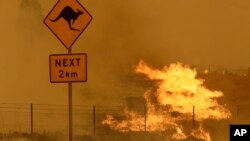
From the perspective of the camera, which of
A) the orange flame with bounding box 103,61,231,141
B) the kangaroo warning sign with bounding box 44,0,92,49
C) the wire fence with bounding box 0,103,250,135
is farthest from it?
the wire fence with bounding box 0,103,250,135

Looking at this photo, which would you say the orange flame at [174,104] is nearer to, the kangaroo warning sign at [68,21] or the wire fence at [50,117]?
the wire fence at [50,117]

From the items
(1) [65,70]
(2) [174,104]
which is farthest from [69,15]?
(2) [174,104]

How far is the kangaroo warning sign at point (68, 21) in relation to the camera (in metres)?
10.0

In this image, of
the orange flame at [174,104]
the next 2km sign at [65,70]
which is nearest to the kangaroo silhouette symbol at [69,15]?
the next 2km sign at [65,70]

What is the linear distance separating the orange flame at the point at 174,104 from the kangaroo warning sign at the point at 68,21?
17.3ft

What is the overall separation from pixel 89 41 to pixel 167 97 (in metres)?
2.91

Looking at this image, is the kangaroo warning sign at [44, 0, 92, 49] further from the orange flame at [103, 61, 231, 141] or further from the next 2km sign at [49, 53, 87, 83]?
the orange flame at [103, 61, 231, 141]

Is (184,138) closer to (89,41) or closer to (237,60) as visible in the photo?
(237,60)

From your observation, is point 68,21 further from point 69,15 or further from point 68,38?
point 68,38

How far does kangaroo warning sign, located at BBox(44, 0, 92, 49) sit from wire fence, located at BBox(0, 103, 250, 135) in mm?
5501

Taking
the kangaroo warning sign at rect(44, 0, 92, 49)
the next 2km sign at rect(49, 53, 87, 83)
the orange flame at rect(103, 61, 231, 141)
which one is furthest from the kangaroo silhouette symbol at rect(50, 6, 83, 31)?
the orange flame at rect(103, 61, 231, 141)

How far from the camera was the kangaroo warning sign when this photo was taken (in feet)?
33.0

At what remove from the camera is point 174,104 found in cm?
1530

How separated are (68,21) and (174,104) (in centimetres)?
622
